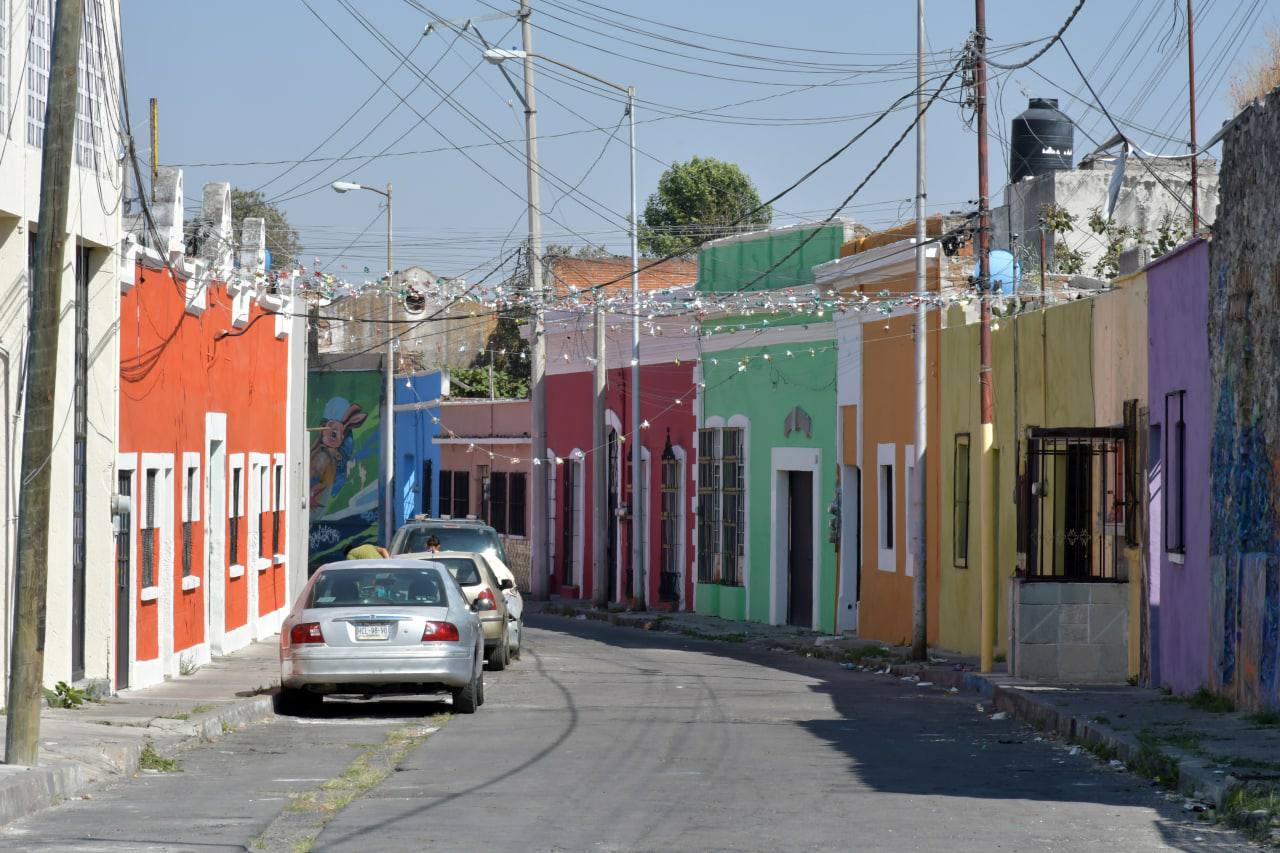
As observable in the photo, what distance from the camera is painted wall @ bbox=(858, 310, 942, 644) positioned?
2881 cm

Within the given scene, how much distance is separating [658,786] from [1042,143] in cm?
2509

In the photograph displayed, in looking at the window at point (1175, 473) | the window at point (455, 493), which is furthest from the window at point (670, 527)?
the window at point (1175, 473)

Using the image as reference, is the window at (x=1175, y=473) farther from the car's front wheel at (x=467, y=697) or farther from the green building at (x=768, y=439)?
the green building at (x=768, y=439)

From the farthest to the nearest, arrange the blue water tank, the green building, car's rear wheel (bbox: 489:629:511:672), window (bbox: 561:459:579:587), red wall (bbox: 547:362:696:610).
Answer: window (bbox: 561:459:579:587) < red wall (bbox: 547:362:696:610) < the green building < the blue water tank < car's rear wheel (bbox: 489:629:511:672)

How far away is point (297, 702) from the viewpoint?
19.1 meters

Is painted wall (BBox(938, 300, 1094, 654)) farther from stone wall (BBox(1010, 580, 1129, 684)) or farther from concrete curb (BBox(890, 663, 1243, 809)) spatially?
concrete curb (BBox(890, 663, 1243, 809))

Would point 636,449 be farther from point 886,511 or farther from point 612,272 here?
point 612,272

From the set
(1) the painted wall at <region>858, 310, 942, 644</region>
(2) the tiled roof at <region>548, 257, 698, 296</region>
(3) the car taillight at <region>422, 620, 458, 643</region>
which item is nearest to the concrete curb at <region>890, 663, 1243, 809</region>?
(1) the painted wall at <region>858, 310, 942, 644</region>

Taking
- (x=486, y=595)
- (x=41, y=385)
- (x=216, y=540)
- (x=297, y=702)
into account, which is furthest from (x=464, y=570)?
(x=41, y=385)

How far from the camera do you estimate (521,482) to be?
160 feet

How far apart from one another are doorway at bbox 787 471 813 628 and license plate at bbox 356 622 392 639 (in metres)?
17.4

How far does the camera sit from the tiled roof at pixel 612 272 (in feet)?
164

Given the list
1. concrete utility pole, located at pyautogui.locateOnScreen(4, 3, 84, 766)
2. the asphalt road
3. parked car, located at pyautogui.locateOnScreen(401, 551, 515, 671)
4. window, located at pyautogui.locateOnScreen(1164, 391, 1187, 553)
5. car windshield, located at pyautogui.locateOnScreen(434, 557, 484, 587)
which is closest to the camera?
the asphalt road

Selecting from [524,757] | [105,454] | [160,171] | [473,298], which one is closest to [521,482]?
[473,298]
